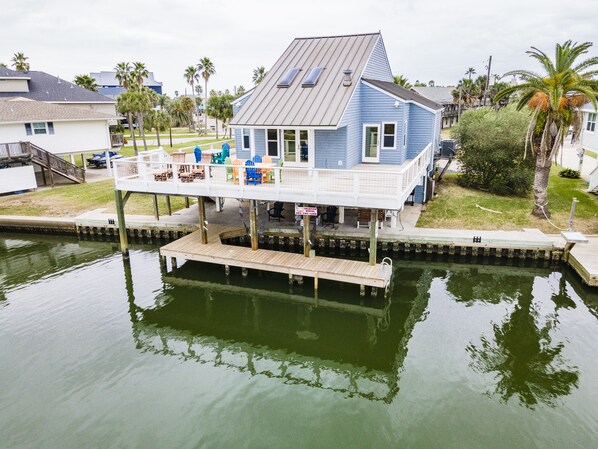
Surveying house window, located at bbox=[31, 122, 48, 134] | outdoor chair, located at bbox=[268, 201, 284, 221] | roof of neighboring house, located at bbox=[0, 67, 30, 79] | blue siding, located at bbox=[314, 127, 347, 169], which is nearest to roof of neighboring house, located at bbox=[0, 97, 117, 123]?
house window, located at bbox=[31, 122, 48, 134]

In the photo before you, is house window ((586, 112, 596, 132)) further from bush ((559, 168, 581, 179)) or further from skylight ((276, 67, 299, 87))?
skylight ((276, 67, 299, 87))

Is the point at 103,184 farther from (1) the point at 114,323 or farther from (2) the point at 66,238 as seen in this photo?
(1) the point at 114,323

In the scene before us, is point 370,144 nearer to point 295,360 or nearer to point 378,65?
point 378,65

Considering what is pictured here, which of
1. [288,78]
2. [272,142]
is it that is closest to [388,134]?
[288,78]

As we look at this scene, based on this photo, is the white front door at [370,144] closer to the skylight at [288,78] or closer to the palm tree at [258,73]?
the skylight at [288,78]

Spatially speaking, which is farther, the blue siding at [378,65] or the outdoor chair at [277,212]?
the blue siding at [378,65]

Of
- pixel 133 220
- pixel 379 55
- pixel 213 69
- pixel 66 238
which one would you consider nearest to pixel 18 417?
pixel 133 220

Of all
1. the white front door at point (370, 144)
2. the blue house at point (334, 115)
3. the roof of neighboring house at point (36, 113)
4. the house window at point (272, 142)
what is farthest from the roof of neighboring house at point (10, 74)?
the white front door at point (370, 144)
